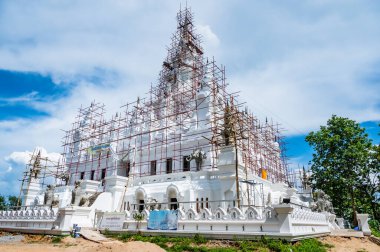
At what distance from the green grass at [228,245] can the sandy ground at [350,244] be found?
45.7 inches

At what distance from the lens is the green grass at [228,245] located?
449 inches

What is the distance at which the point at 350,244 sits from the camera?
1595 cm

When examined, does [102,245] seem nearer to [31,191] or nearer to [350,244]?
[350,244]

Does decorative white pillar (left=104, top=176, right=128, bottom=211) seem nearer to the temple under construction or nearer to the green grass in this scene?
the temple under construction

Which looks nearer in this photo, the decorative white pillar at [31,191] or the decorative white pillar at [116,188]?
the decorative white pillar at [116,188]

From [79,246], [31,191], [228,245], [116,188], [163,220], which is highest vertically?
[31,191]

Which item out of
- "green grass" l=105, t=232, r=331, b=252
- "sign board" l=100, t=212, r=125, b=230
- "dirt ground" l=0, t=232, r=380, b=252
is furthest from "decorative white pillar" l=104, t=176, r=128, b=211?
"green grass" l=105, t=232, r=331, b=252

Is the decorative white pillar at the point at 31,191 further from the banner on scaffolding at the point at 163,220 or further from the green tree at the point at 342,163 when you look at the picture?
the green tree at the point at 342,163

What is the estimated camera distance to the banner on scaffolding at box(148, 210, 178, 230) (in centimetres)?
1507

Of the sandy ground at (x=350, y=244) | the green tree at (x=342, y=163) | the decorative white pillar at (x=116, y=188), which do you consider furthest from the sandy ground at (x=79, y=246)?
the green tree at (x=342, y=163)

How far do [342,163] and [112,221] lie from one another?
2209cm

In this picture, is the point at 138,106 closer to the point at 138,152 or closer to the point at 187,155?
the point at 138,152

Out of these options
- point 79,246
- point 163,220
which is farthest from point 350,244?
point 79,246

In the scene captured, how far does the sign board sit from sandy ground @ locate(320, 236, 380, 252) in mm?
11573
